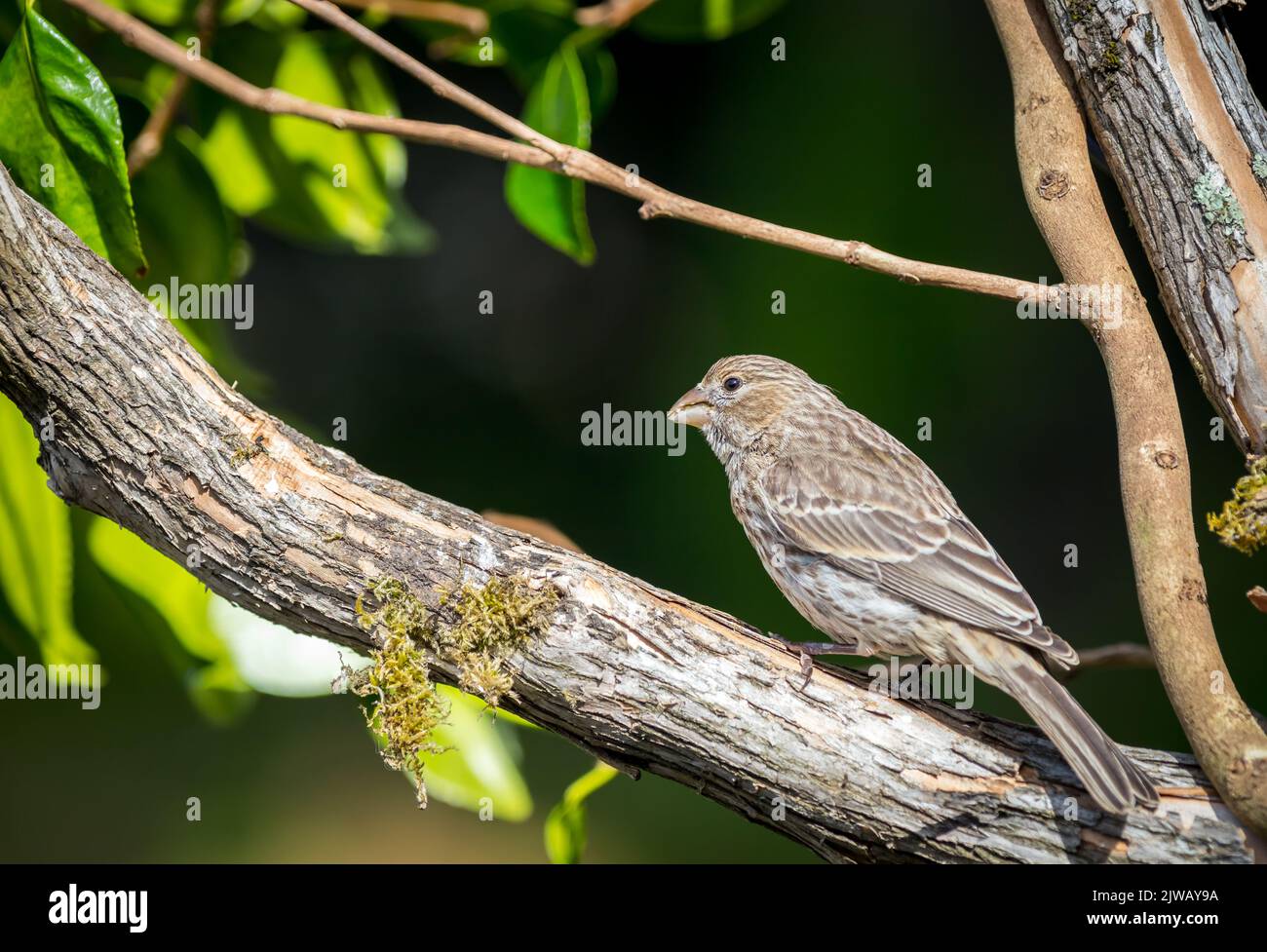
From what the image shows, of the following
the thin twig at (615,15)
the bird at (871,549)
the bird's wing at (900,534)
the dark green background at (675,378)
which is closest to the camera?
the bird at (871,549)

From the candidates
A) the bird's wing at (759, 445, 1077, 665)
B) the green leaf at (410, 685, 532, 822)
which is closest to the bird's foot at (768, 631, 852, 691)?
the bird's wing at (759, 445, 1077, 665)

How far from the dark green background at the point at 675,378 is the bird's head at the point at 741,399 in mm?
657

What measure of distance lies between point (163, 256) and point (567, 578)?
1.41 meters

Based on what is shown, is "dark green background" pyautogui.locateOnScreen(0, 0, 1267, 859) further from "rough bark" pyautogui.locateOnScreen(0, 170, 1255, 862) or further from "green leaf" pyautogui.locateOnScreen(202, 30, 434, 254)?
"rough bark" pyautogui.locateOnScreen(0, 170, 1255, 862)

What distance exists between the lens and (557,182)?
2730 millimetres

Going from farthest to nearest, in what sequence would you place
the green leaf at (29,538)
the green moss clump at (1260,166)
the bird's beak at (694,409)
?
the bird's beak at (694,409), the green leaf at (29,538), the green moss clump at (1260,166)

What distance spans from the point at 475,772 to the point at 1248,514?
5.77 ft

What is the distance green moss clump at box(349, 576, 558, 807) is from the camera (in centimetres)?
230

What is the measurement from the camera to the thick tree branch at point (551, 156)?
2395mm

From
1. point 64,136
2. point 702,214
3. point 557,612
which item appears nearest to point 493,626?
point 557,612

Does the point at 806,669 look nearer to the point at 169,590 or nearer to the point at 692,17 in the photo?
the point at 169,590

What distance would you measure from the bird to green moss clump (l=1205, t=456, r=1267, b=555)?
0.43 meters

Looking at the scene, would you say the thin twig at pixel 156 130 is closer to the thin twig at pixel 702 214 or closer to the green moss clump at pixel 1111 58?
the thin twig at pixel 702 214

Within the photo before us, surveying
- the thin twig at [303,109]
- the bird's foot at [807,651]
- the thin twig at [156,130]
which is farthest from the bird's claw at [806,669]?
the thin twig at [156,130]
